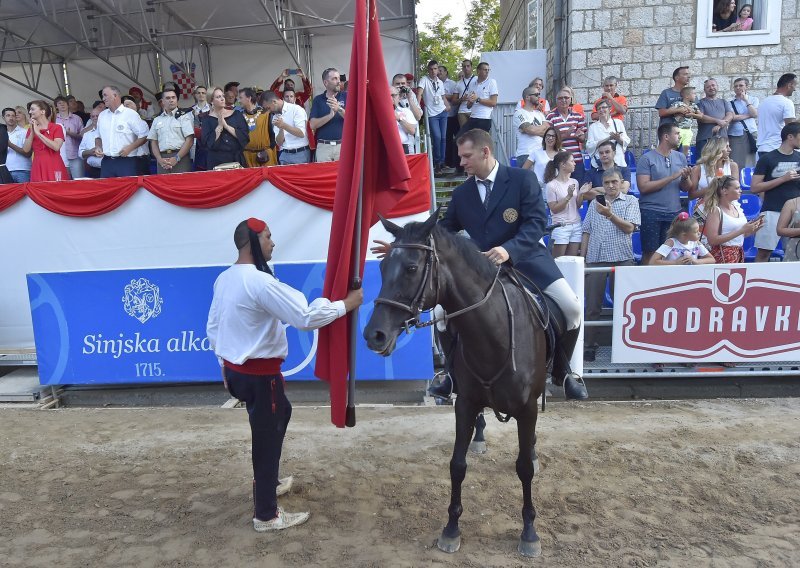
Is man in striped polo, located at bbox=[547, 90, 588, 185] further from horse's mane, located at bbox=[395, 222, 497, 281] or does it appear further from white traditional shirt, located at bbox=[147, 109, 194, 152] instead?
horse's mane, located at bbox=[395, 222, 497, 281]

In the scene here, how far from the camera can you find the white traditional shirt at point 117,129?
390 inches

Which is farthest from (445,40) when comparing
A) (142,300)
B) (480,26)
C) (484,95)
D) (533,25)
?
(142,300)

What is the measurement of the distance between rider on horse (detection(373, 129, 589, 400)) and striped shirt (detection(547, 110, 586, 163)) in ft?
19.8

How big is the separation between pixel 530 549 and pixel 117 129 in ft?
29.8

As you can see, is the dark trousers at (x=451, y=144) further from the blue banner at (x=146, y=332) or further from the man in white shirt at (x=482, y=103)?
the blue banner at (x=146, y=332)

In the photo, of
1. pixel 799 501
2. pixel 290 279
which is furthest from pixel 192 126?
pixel 799 501

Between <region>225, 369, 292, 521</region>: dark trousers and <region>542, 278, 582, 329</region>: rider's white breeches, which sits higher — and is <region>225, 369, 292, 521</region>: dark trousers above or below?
below

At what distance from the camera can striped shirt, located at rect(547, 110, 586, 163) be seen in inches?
405

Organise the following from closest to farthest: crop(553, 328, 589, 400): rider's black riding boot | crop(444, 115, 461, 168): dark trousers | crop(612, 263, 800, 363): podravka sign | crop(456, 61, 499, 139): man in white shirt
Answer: crop(553, 328, 589, 400): rider's black riding boot
crop(612, 263, 800, 363): podravka sign
crop(456, 61, 499, 139): man in white shirt
crop(444, 115, 461, 168): dark trousers

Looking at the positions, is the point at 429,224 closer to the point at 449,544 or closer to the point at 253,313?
the point at 253,313

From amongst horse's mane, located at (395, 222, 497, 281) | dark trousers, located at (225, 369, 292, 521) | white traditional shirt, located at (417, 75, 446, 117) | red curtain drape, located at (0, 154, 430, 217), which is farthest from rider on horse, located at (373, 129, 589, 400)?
white traditional shirt, located at (417, 75, 446, 117)

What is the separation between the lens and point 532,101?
1073cm

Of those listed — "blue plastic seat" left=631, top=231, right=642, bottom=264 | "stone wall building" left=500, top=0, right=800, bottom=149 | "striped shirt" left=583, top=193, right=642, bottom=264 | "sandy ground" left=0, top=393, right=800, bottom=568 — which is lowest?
"sandy ground" left=0, top=393, right=800, bottom=568

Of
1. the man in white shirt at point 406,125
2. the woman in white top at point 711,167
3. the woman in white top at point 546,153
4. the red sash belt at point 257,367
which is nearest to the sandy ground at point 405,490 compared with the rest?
the red sash belt at point 257,367
